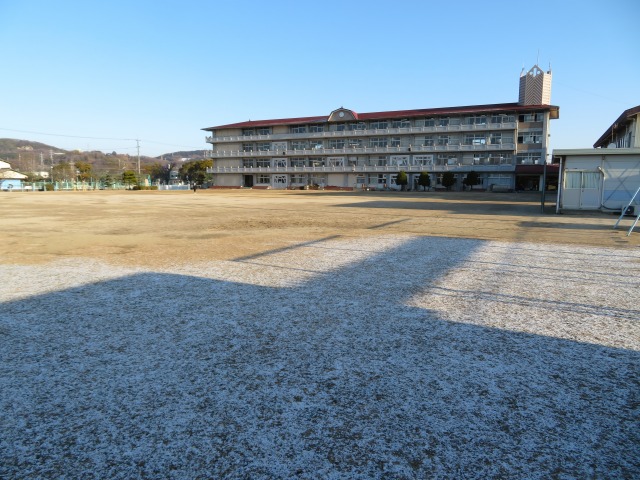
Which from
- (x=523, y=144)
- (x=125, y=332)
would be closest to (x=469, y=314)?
(x=125, y=332)

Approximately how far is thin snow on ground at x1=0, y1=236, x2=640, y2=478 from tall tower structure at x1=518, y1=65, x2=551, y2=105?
207 ft

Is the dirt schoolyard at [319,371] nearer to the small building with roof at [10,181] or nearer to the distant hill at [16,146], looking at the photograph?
the small building with roof at [10,181]

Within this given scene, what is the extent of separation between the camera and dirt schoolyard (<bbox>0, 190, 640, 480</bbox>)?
8.54 ft

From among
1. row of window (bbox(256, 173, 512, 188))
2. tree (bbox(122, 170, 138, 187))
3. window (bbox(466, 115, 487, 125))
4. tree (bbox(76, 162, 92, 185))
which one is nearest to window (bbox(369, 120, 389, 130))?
row of window (bbox(256, 173, 512, 188))

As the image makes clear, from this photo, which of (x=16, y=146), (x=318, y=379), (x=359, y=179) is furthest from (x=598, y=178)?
(x=16, y=146)

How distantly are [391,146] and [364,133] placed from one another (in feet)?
17.2

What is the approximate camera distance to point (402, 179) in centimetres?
6450

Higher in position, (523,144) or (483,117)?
(483,117)

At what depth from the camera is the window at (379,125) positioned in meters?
70.1

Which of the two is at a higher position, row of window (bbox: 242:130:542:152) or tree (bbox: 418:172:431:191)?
row of window (bbox: 242:130:542:152)

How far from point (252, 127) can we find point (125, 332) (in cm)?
7943

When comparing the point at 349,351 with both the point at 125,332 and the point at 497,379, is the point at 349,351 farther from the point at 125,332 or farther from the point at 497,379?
the point at 125,332

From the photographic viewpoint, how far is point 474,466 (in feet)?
8.26

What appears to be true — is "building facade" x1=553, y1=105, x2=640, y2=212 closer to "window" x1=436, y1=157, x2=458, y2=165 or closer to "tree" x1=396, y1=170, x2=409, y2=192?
"tree" x1=396, y1=170, x2=409, y2=192
